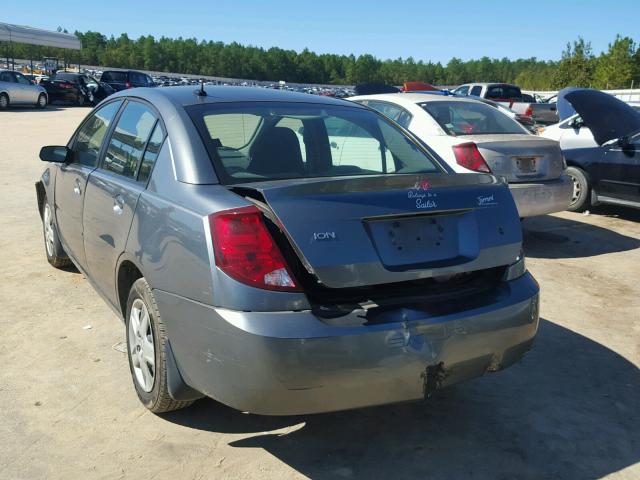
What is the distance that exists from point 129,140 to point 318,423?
1946 mm

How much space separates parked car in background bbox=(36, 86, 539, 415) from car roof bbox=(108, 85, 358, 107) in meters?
0.03

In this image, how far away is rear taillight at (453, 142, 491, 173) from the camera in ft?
20.6

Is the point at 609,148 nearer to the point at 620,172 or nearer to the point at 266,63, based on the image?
the point at 620,172

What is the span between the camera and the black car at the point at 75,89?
104 feet

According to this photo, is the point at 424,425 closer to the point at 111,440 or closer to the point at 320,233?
the point at 320,233

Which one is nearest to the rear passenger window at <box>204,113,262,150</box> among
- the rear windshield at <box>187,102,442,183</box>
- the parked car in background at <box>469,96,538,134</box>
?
the rear windshield at <box>187,102,442,183</box>

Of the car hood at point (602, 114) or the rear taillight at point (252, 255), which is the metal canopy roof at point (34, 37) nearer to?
the car hood at point (602, 114)

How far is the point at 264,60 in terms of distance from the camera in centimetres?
14712

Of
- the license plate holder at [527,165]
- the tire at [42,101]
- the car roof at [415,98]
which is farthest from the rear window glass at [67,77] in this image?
the license plate holder at [527,165]

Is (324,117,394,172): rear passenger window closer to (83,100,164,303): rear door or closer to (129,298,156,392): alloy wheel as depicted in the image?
(83,100,164,303): rear door

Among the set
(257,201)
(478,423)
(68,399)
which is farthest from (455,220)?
(68,399)

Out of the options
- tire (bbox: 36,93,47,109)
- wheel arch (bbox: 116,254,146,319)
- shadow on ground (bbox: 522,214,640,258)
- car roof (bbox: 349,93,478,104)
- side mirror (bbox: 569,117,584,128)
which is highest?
car roof (bbox: 349,93,478,104)

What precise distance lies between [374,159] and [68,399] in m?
2.16

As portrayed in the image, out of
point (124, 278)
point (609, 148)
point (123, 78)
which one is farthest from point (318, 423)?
point (123, 78)
